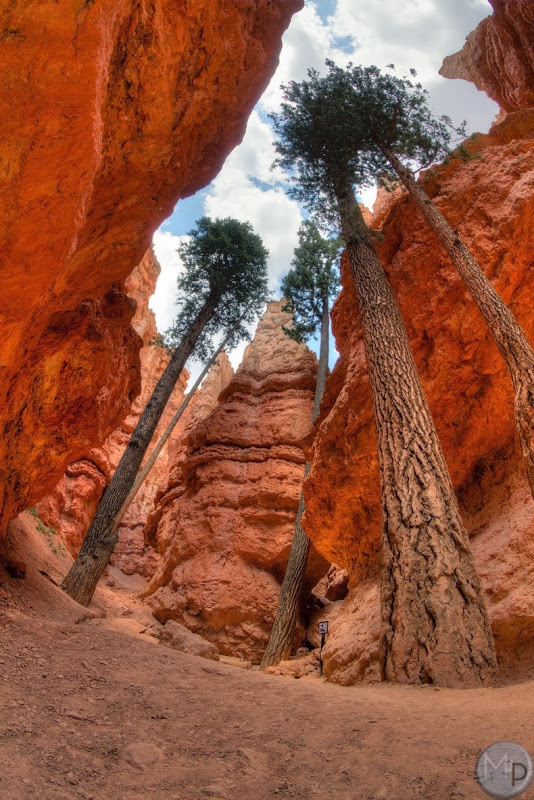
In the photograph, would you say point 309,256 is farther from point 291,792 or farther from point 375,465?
point 291,792

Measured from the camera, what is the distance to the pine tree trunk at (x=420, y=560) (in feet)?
11.6

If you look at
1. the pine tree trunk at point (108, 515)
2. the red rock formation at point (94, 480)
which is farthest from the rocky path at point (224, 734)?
the red rock formation at point (94, 480)

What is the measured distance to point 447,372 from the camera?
25.1 ft

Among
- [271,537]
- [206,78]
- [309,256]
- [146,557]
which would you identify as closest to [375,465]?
[271,537]

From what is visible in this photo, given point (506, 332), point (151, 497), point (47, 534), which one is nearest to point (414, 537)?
point (506, 332)

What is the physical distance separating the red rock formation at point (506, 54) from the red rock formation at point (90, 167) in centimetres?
1138

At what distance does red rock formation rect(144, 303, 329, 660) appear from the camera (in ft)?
38.0

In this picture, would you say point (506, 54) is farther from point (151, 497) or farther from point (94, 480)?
point (151, 497)

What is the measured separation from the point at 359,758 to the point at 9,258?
443 cm

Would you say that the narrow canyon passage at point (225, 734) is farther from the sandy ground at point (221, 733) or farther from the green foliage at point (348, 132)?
the green foliage at point (348, 132)

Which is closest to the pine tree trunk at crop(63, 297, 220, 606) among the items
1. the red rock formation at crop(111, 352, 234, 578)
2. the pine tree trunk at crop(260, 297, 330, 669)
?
the pine tree trunk at crop(260, 297, 330, 669)

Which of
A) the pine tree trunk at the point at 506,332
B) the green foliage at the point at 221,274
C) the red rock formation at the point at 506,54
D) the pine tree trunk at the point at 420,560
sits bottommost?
the pine tree trunk at the point at 420,560

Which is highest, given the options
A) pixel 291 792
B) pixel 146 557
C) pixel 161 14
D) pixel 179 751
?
pixel 161 14

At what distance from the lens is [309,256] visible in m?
16.8
